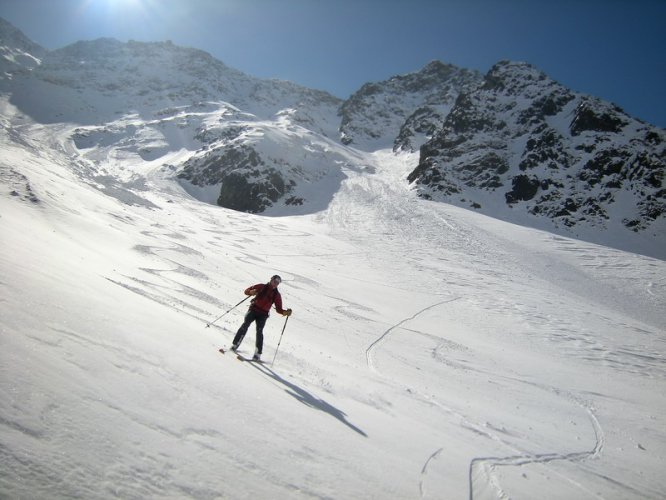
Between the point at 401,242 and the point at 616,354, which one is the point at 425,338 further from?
the point at 401,242

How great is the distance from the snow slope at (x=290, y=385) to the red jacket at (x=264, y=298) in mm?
1047

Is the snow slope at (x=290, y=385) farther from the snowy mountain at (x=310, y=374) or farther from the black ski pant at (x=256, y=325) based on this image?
the black ski pant at (x=256, y=325)

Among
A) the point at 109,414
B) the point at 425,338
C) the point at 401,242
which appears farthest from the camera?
the point at 401,242

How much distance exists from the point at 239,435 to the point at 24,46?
271 m

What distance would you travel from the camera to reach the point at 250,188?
250ft

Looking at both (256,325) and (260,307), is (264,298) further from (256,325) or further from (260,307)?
(256,325)

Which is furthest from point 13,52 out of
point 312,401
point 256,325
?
point 312,401

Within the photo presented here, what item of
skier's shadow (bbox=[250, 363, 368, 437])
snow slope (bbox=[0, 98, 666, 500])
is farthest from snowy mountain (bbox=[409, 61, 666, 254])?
skier's shadow (bbox=[250, 363, 368, 437])

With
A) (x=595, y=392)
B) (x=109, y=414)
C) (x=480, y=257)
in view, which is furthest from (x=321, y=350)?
(x=480, y=257)

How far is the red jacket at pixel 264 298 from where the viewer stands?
8483mm

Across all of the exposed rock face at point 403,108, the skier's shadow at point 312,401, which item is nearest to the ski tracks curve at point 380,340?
the skier's shadow at point 312,401

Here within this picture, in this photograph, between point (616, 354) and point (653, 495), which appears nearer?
point (653, 495)

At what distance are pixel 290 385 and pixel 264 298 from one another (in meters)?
2.64

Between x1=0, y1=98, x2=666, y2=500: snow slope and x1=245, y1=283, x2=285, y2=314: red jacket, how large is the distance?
3.44 ft
